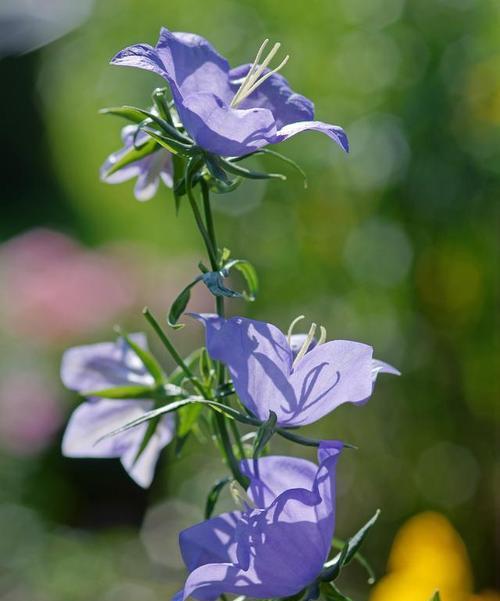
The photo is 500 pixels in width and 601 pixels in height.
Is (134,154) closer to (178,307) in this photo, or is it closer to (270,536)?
(178,307)

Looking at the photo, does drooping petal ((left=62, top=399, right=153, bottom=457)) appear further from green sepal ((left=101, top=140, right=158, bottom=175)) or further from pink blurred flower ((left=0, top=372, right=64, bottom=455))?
pink blurred flower ((left=0, top=372, right=64, bottom=455))

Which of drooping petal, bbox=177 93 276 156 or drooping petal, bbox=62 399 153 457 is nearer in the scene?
drooping petal, bbox=177 93 276 156

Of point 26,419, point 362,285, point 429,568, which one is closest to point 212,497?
point 429,568

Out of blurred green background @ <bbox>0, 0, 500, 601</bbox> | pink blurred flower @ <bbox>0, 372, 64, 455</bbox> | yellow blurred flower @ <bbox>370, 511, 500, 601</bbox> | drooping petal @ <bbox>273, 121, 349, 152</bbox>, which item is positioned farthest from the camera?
pink blurred flower @ <bbox>0, 372, 64, 455</bbox>

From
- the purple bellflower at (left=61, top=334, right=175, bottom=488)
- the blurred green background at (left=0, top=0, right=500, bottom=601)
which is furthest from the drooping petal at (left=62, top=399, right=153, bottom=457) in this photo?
the blurred green background at (left=0, top=0, right=500, bottom=601)

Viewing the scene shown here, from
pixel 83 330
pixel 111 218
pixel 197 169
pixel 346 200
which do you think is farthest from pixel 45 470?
pixel 197 169

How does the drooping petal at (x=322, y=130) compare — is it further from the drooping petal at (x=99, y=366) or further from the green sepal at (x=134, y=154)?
the drooping petal at (x=99, y=366)

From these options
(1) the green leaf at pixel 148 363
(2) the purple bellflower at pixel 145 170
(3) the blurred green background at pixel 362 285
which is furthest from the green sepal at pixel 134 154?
(3) the blurred green background at pixel 362 285
